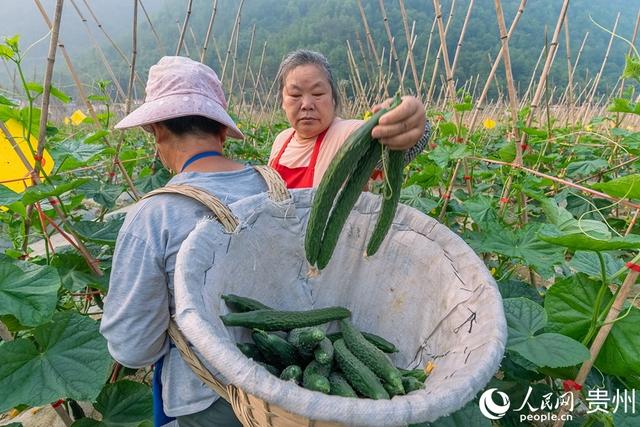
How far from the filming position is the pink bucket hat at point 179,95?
54.9 inches

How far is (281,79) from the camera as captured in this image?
229 cm

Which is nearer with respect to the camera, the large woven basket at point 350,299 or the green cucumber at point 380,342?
the large woven basket at point 350,299

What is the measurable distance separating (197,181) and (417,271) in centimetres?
85

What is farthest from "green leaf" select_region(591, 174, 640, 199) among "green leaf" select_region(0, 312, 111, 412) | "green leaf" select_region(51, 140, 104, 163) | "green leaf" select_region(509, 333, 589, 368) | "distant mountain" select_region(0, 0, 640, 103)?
"distant mountain" select_region(0, 0, 640, 103)

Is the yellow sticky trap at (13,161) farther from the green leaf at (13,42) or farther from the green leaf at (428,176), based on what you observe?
the green leaf at (428,176)

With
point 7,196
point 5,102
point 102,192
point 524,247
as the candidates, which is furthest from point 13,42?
point 524,247

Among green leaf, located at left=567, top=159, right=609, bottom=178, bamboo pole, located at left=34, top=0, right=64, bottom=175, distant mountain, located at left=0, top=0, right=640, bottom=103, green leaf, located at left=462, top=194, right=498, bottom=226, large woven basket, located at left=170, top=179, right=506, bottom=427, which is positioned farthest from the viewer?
distant mountain, located at left=0, top=0, right=640, bottom=103

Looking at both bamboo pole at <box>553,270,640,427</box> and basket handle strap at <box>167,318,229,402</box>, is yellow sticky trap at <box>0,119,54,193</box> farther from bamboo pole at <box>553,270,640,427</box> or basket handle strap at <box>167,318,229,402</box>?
bamboo pole at <box>553,270,640,427</box>

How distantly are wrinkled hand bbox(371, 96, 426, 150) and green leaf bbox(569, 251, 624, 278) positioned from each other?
0.78 meters

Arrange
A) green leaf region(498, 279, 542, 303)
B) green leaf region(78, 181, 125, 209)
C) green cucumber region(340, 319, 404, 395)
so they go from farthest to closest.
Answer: green leaf region(78, 181, 125, 209) < green leaf region(498, 279, 542, 303) < green cucumber region(340, 319, 404, 395)

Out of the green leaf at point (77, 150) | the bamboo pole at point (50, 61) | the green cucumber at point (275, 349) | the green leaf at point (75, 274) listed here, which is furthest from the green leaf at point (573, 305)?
the green leaf at point (77, 150)

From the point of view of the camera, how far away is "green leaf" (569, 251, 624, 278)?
1365 millimetres

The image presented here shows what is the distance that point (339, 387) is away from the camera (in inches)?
47.6

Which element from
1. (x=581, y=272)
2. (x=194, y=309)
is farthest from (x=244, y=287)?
(x=581, y=272)
